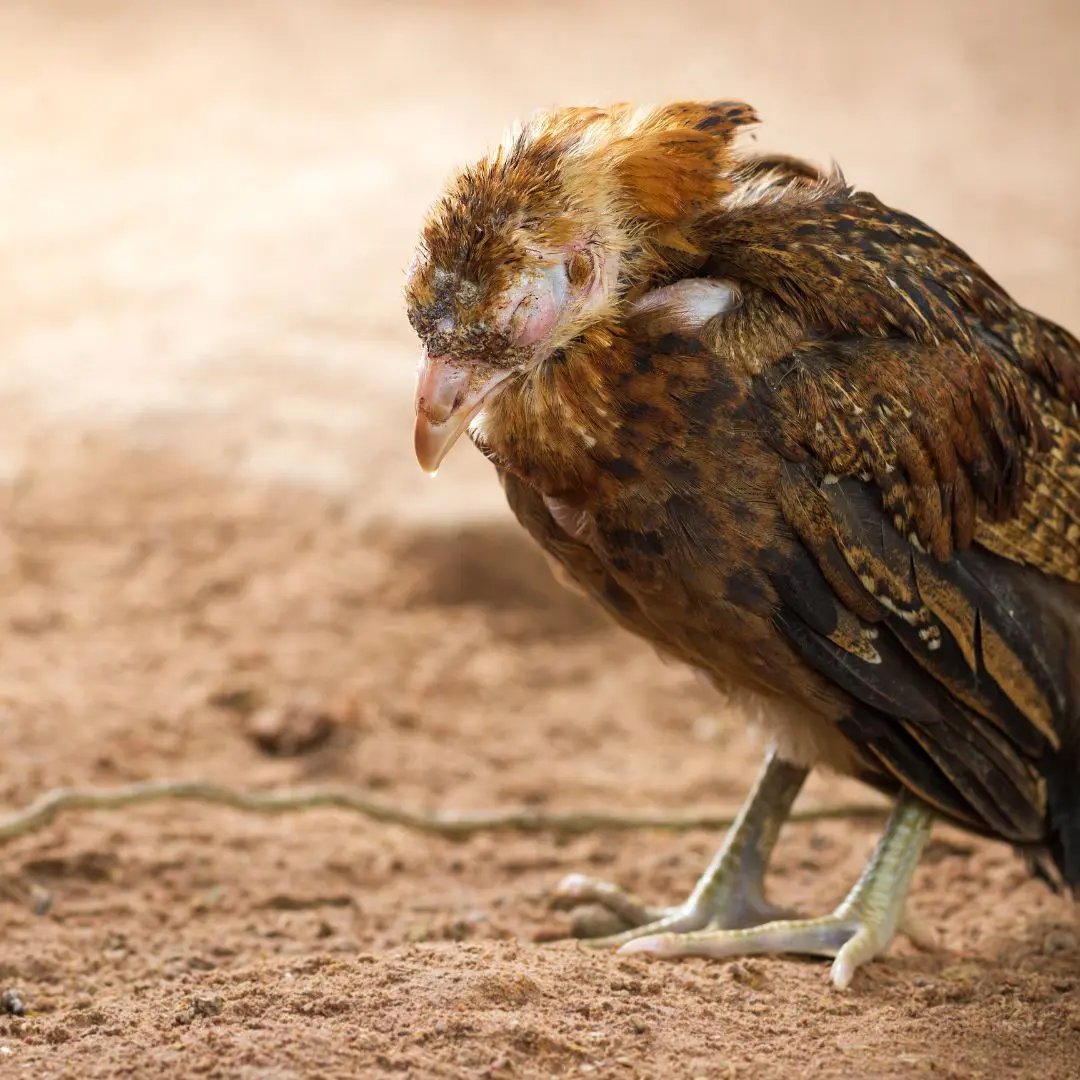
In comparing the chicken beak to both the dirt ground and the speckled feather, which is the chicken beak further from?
the dirt ground

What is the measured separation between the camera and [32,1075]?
8.89 feet

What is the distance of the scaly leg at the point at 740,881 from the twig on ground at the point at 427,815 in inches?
25.9

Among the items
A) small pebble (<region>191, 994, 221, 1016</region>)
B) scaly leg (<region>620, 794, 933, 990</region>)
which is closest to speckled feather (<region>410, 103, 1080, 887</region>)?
scaly leg (<region>620, 794, 933, 990</region>)

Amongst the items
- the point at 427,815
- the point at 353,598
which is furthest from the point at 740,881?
the point at 353,598

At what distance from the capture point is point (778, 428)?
10.3ft

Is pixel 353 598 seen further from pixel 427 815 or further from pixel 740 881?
pixel 740 881

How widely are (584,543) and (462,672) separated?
8.20 ft

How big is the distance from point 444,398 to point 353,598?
318cm

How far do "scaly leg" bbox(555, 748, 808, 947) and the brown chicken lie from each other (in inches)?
15.3

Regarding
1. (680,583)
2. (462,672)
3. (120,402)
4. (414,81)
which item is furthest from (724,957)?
(414,81)

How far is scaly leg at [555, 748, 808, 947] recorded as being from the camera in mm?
3855

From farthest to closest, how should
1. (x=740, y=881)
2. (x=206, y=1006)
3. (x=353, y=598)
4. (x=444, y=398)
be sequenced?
(x=353, y=598), (x=740, y=881), (x=444, y=398), (x=206, y=1006)

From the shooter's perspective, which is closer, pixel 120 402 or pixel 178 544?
pixel 178 544

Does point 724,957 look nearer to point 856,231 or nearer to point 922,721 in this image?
point 922,721
